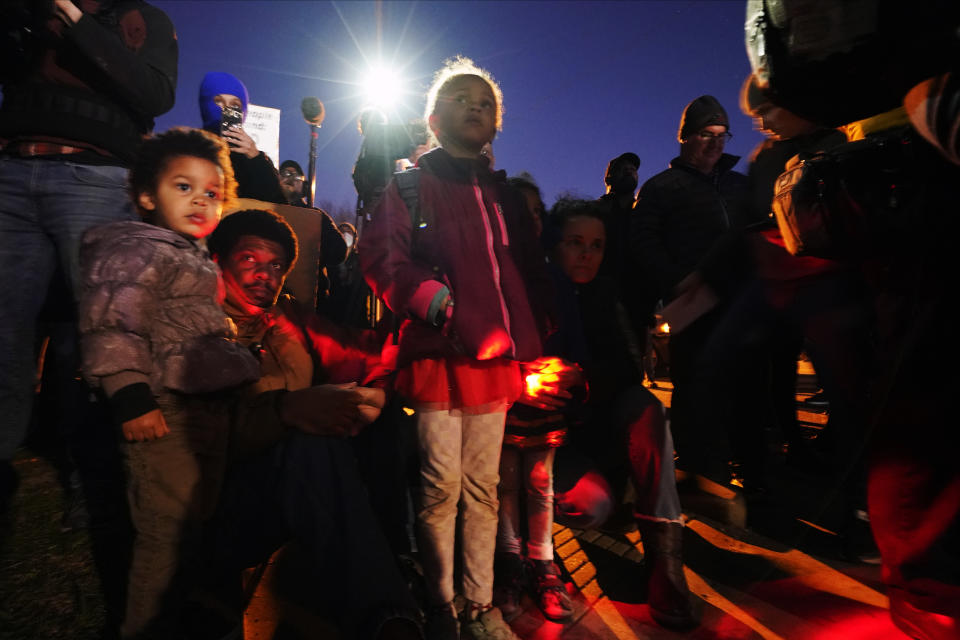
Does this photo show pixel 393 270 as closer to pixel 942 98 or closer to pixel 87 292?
pixel 87 292

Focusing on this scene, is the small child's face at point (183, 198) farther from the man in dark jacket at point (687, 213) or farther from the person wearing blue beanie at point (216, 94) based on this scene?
the man in dark jacket at point (687, 213)

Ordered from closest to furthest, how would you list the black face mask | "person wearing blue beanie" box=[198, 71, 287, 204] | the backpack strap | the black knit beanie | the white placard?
the backpack strap, "person wearing blue beanie" box=[198, 71, 287, 204], the black knit beanie, the black face mask, the white placard

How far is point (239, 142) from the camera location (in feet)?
7.84

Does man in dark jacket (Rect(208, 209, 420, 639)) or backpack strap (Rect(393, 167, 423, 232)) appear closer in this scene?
man in dark jacket (Rect(208, 209, 420, 639))

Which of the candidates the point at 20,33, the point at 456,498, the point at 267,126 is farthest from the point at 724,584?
the point at 267,126

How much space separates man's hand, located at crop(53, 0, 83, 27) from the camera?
149 centimetres

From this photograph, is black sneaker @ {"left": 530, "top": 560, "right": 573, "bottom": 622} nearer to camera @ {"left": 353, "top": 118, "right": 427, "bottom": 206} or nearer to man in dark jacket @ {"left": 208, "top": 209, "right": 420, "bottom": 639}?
man in dark jacket @ {"left": 208, "top": 209, "right": 420, "bottom": 639}

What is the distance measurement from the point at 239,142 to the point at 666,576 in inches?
117

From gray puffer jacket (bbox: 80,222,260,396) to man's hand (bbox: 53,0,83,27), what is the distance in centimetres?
81

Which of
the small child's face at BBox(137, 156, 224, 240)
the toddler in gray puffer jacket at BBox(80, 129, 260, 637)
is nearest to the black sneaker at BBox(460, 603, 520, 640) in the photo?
the toddler in gray puffer jacket at BBox(80, 129, 260, 637)

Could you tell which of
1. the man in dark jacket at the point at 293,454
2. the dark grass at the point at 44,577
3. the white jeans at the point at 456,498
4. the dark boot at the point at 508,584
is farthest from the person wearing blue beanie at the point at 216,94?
the dark boot at the point at 508,584

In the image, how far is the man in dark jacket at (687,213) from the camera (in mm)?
2535

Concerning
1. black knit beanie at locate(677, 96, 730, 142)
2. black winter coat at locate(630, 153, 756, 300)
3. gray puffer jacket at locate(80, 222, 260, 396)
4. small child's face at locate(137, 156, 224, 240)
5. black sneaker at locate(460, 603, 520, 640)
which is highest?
black knit beanie at locate(677, 96, 730, 142)

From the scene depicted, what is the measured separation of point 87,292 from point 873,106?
2.24 m
